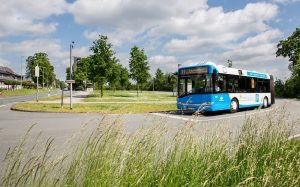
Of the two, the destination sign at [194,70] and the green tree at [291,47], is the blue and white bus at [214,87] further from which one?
the green tree at [291,47]

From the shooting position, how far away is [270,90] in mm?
25234

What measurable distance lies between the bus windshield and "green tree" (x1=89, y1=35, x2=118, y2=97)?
71.1ft

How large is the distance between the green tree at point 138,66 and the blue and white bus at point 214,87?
25010mm

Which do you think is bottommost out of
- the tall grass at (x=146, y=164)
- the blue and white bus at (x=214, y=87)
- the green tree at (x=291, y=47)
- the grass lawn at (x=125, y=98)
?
the grass lawn at (x=125, y=98)

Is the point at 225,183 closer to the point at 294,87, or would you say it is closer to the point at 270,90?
the point at 270,90

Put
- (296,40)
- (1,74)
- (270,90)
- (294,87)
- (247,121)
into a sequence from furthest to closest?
1. (1,74)
2. (296,40)
3. (294,87)
4. (270,90)
5. (247,121)

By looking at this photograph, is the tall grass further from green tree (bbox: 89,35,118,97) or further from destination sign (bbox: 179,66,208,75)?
green tree (bbox: 89,35,118,97)

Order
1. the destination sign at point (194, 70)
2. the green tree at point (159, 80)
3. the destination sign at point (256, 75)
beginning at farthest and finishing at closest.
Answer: the green tree at point (159, 80)
the destination sign at point (256, 75)
the destination sign at point (194, 70)

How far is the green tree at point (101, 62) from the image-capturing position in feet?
127

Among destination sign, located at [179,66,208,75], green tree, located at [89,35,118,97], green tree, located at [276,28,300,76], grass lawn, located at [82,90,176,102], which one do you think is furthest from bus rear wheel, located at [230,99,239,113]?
green tree, located at [276,28,300,76]

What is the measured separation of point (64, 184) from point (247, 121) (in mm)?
3212

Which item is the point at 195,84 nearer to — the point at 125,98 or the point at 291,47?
the point at 125,98

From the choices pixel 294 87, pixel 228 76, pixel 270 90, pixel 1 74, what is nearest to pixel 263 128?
pixel 228 76

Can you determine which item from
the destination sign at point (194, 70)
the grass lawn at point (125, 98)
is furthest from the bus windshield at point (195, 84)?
the grass lawn at point (125, 98)
